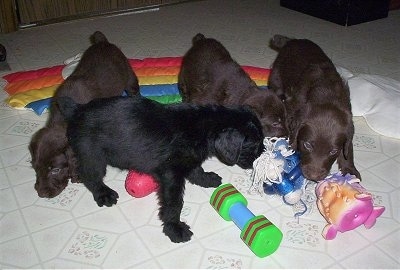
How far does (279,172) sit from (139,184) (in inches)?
29.8

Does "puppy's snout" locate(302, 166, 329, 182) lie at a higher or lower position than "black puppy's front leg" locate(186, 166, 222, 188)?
higher

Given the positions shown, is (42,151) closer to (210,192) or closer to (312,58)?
(210,192)

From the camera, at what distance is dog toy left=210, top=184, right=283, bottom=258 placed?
190 centimetres

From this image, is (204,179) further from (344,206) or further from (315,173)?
(344,206)

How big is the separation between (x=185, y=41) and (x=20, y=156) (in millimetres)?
2602

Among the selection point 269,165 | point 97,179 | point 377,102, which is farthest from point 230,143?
point 377,102

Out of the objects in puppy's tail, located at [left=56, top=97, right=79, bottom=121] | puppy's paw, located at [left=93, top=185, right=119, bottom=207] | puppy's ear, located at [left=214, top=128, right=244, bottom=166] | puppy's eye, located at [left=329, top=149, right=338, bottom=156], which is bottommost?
puppy's paw, located at [left=93, top=185, right=119, bottom=207]

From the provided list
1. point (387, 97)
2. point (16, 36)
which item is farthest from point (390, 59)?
point (16, 36)

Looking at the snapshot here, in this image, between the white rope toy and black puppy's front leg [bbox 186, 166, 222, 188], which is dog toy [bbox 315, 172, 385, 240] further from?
black puppy's front leg [bbox 186, 166, 222, 188]

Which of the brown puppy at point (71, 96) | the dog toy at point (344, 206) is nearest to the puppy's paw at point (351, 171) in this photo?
the dog toy at point (344, 206)

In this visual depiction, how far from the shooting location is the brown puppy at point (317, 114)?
2184mm

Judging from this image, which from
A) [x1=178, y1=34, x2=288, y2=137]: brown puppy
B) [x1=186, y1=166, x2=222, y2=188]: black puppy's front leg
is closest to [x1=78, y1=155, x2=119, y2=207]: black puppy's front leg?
[x1=186, y1=166, x2=222, y2=188]: black puppy's front leg

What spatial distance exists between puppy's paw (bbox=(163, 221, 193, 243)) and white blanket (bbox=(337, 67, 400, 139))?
5.43 feet

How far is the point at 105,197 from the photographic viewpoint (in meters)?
2.29
